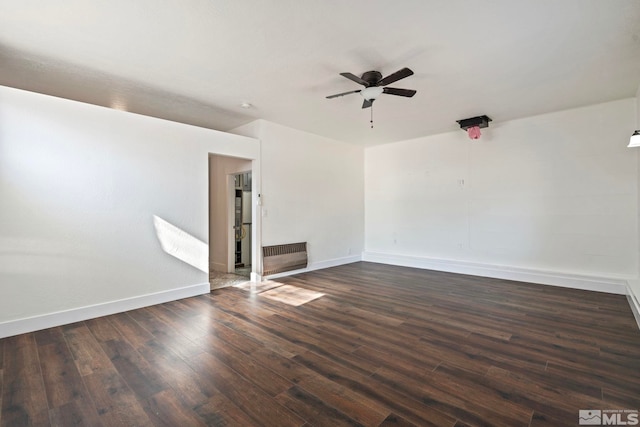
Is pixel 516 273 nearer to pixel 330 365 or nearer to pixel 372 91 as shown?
pixel 372 91

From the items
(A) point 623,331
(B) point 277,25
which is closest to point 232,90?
(B) point 277,25

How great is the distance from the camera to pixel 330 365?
2.34 m

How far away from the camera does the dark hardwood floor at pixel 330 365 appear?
1.80 meters

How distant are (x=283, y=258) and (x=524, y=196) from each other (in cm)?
462

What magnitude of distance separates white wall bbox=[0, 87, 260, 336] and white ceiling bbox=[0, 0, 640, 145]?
638mm

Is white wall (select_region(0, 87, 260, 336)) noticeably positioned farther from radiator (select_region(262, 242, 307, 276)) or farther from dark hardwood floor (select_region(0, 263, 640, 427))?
radiator (select_region(262, 242, 307, 276))

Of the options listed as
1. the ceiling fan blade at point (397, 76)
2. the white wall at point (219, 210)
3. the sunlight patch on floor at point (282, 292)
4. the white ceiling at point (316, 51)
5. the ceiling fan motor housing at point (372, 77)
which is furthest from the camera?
the white wall at point (219, 210)

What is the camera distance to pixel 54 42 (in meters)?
2.79

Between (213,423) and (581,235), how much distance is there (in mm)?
5868

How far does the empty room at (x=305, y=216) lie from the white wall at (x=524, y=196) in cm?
4

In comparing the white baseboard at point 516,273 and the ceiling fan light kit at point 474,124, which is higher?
the ceiling fan light kit at point 474,124

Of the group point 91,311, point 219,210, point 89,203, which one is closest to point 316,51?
point 89,203

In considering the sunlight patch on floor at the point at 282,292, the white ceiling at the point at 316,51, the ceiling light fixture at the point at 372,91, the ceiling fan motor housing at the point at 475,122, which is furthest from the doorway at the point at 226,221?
the ceiling fan motor housing at the point at 475,122

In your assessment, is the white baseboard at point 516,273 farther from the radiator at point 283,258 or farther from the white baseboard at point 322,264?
the radiator at point 283,258
